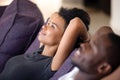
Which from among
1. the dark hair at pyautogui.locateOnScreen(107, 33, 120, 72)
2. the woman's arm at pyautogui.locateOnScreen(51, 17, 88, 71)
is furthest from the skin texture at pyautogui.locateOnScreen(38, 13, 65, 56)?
the dark hair at pyautogui.locateOnScreen(107, 33, 120, 72)

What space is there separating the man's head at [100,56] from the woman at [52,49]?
44 centimetres

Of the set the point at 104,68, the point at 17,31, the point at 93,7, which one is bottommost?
the point at 93,7

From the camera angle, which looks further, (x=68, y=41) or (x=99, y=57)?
(x=68, y=41)

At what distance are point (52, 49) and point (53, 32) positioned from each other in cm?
12

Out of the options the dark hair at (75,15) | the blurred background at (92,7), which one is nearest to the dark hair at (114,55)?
the dark hair at (75,15)

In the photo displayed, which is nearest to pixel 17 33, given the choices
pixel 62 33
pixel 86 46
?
pixel 62 33

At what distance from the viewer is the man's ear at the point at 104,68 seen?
1280mm

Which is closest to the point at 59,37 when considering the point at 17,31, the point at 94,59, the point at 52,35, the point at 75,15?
the point at 52,35

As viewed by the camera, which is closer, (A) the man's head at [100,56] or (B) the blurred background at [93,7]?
(A) the man's head at [100,56]

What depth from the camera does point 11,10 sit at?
8.20ft

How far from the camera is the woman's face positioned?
77.5 inches

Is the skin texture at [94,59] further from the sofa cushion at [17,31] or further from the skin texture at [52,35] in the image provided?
the sofa cushion at [17,31]

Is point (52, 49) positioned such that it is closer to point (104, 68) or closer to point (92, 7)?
point (104, 68)

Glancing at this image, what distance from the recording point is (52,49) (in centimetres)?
200
